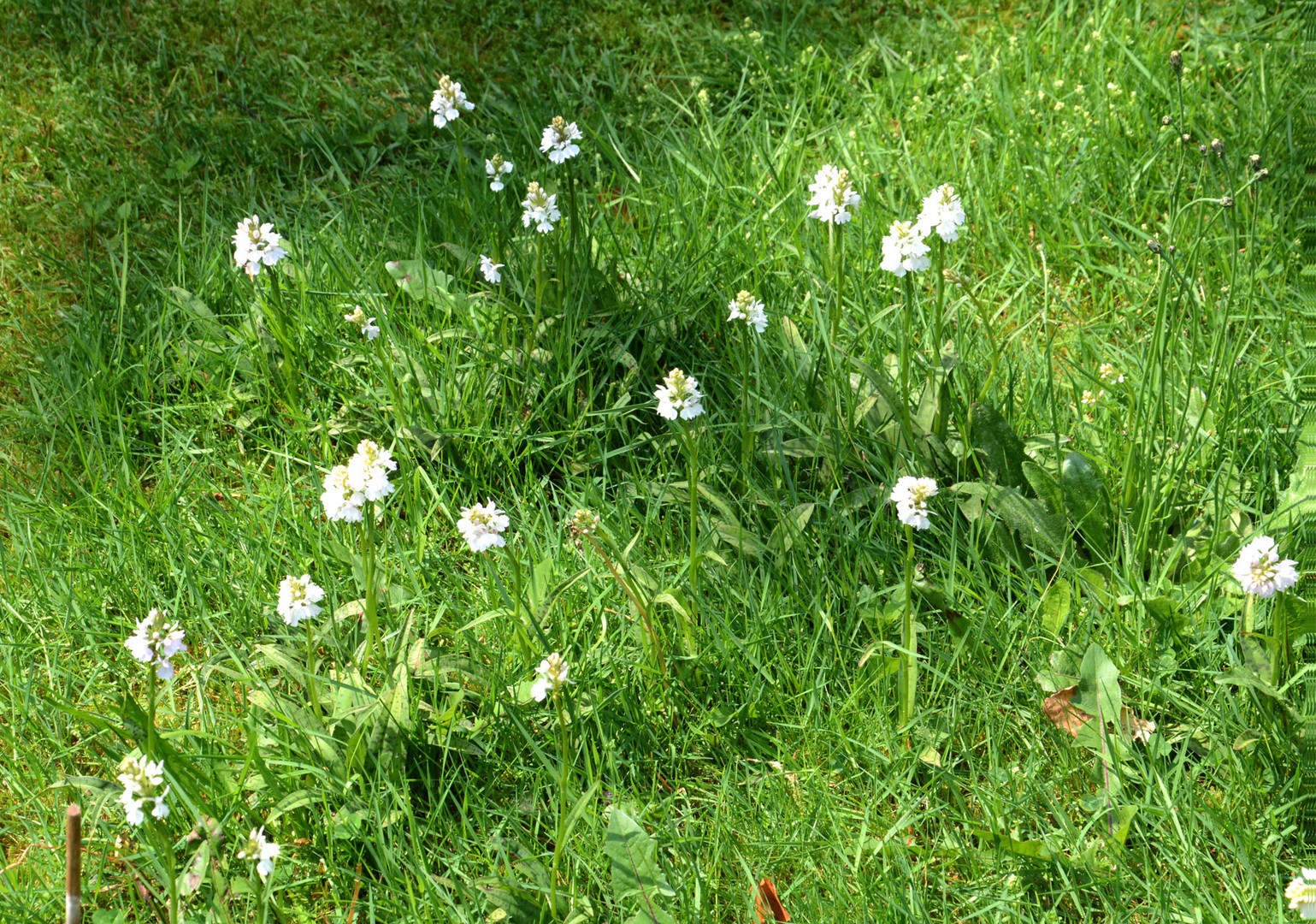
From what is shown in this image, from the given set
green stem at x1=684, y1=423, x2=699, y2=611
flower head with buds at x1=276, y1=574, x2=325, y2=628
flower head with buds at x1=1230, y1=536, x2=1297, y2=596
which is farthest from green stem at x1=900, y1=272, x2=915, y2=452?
flower head with buds at x1=276, y1=574, x2=325, y2=628

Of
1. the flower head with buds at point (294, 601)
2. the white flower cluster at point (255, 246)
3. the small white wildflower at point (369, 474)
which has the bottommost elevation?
the flower head with buds at point (294, 601)

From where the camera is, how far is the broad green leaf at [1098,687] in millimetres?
1777

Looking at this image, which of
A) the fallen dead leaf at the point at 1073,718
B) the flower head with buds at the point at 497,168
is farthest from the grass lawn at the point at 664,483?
the flower head with buds at the point at 497,168

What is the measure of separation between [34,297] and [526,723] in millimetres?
1999

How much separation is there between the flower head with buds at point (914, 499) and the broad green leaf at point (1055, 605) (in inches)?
18.2

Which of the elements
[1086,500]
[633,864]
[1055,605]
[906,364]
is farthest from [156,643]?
[1086,500]

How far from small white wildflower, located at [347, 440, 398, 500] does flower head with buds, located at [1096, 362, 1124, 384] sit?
1606mm

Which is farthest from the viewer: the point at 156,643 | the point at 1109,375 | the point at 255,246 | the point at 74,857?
the point at 1109,375

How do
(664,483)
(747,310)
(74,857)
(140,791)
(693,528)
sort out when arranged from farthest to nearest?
(664,483)
(747,310)
(693,528)
(140,791)
(74,857)

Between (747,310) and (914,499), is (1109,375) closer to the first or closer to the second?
(747,310)

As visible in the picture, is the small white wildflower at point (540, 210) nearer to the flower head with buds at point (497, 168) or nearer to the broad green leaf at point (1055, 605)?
the flower head with buds at point (497, 168)

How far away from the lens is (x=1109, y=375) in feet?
7.99

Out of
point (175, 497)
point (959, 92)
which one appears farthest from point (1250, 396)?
point (175, 497)

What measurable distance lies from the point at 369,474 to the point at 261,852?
539 mm
